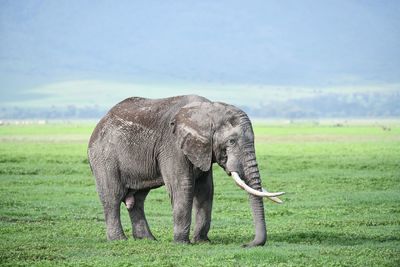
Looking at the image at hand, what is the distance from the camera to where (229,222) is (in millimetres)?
18812

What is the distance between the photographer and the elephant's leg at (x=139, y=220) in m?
16.0

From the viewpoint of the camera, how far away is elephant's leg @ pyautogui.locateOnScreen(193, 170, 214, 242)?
50.9 feet

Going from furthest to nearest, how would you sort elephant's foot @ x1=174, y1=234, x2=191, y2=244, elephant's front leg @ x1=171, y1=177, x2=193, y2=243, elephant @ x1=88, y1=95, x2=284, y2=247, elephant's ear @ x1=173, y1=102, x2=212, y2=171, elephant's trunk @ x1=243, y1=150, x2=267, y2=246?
elephant's foot @ x1=174, y1=234, x2=191, y2=244 → elephant's front leg @ x1=171, y1=177, x2=193, y2=243 → elephant's ear @ x1=173, y1=102, x2=212, y2=171 → elephant @ x1=88, y1=95, x2=284, y2=247 → elephant's trunk @ x1=243, y1=150, x2=267, y2=246

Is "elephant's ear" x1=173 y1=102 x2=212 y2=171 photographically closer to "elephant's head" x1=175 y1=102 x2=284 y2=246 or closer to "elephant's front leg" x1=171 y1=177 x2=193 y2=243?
"elephant's head" x1=175 y1=102 x2=284 y2=246

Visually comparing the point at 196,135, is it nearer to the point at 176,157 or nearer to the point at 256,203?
the point at 176,157

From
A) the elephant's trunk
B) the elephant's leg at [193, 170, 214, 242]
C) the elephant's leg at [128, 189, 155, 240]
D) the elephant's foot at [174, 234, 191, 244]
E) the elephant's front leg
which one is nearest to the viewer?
the elephant's trunk

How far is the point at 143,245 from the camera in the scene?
15.0 m

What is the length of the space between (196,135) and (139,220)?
1861mm

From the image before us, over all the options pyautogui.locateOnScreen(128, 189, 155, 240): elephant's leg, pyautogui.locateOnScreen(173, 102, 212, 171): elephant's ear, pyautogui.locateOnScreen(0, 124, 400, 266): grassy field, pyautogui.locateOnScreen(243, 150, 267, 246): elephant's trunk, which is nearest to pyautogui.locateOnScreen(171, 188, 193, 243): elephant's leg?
pyautogui.locateOnScreen(0, 124, 400, 266): grassy field

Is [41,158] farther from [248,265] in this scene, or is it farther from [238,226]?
[248,265]

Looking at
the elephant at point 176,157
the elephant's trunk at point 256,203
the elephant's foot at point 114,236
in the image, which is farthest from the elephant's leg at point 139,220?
the elephant's trunk at point 256,203

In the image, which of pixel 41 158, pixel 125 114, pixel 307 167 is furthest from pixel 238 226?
pixel 41 158

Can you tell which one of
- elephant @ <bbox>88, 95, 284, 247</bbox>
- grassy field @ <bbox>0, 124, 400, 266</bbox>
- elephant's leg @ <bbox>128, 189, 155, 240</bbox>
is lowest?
grassy field @ <bbox>0, 124, 400, 266</bbox>

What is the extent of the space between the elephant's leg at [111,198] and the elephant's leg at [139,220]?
0.70ft
